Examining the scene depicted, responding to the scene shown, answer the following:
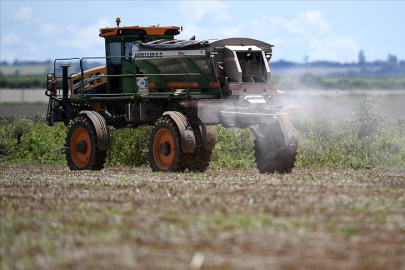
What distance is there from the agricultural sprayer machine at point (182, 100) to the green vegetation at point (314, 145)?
2.77 meters

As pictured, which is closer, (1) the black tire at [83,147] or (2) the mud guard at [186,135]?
(2) the mud guard at [186,135]

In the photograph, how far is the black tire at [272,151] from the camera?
736 inches

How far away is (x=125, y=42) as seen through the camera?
2177cm

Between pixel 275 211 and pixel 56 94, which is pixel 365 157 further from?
pixel 275 211

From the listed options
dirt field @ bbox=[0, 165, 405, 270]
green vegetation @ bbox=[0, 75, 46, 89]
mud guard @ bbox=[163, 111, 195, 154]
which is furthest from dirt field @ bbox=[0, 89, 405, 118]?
dirt field @ bbox=[0, 165, 405, 270]

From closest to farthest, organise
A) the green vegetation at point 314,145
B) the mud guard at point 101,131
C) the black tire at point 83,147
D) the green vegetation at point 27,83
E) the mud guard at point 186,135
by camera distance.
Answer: the mud guard at point 186,135, the mud guard at point 101,131, the black tire at point 83,147, the green vegetation at point 314,145, the green vegetation at point 27,83

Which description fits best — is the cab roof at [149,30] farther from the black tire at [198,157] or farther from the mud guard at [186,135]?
the mud guard at [186,135]

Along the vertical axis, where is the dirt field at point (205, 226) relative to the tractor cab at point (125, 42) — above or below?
below

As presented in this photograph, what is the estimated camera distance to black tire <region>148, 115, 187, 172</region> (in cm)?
1872

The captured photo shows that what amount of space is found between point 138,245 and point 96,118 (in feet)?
39.8

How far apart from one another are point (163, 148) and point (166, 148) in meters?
0.07

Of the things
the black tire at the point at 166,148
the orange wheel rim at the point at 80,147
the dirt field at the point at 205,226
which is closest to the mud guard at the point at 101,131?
the orange wheel rim at the point at 80,147

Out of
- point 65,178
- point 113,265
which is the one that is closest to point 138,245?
point 113,265

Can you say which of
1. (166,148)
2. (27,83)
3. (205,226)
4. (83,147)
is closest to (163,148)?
(166,148)
